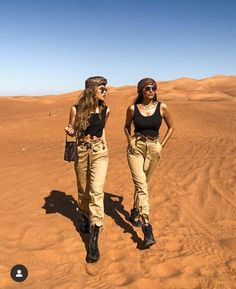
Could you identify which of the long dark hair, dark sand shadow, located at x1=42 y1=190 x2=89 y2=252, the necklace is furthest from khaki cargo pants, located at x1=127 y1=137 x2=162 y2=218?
dark sand shadow, located at x1=42 y1=190 x2=89 y2=252

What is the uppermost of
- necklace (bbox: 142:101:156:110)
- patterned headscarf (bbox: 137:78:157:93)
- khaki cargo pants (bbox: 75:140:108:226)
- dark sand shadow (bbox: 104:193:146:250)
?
patterned headscarf (bbox: 137:78:157:93)

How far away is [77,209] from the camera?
19.3ft

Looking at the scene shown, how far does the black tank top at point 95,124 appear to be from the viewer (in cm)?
420

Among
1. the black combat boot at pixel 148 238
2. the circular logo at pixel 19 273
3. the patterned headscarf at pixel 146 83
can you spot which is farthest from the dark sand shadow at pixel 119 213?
the patterned headscarf at pixel 146 83

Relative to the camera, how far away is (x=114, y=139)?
13.3 meters

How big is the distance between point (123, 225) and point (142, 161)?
1232 mm

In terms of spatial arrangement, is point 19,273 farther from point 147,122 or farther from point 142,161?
point 147,122

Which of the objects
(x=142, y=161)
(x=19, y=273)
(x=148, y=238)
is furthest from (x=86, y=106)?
(x=19, y=273)

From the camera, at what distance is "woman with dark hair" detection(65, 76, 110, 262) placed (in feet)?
13.5

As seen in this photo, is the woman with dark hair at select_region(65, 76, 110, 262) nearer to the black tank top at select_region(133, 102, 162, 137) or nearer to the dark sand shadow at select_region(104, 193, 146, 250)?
the black tank top at select_region(133, 102, 162, 137)

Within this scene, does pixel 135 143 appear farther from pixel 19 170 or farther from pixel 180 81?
pixel 180 81

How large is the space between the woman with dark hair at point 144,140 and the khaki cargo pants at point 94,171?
472 mm

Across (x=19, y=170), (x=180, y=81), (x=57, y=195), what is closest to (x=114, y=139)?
(x=19, y=170)

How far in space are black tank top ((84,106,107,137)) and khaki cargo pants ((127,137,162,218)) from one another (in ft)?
1.74
